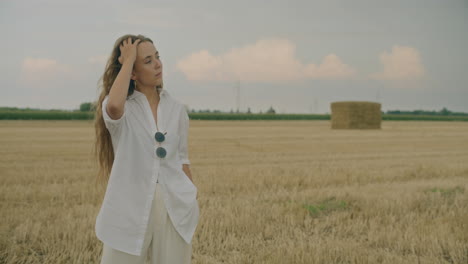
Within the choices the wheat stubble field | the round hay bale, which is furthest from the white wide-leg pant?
the round hay bale

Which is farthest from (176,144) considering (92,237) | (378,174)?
(378,174)

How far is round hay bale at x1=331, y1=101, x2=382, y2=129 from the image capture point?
2402 centimetres

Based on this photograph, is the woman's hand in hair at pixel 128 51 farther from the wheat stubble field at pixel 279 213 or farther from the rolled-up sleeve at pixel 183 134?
the wheat stubble field at pixel 279 213

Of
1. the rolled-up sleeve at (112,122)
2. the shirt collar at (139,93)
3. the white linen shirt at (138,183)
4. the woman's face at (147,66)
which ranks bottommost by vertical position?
the white linen shirt at (138,183)

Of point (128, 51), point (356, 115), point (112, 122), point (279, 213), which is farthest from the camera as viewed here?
point (356, 115)

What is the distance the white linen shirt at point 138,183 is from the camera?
7.04ft

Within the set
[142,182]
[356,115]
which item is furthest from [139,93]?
[356,115]

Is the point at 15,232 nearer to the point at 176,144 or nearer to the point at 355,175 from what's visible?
the point at 176,144

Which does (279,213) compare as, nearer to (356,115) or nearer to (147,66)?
(147,66)

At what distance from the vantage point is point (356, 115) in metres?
24.0

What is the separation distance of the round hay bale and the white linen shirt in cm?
2291

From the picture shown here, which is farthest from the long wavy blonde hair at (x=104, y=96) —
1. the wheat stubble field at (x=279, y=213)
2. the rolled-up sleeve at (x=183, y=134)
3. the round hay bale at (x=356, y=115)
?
the round hay bale at (x=356, y=115)

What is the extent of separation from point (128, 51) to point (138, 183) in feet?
2.40

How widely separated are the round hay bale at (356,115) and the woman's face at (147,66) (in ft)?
75.0
